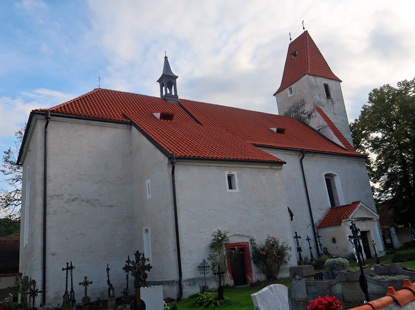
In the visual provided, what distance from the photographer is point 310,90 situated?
83.2 feet

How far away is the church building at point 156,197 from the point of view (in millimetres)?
12555

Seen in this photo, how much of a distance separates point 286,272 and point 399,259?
575cm

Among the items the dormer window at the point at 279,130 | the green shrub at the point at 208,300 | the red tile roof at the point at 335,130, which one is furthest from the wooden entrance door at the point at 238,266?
the red tile roof at the point at 335,130

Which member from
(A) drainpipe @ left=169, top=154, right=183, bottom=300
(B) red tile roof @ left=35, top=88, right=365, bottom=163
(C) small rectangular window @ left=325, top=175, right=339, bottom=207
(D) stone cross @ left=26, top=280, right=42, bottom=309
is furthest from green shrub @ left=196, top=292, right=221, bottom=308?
(C) small rectangular window @ left=325, top=175, right=339, bottom=207

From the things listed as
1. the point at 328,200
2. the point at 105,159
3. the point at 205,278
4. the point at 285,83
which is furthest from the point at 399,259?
the point at 285,83

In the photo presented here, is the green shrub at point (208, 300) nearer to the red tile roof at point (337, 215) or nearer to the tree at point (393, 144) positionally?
the red tile roof at point (337, 215)

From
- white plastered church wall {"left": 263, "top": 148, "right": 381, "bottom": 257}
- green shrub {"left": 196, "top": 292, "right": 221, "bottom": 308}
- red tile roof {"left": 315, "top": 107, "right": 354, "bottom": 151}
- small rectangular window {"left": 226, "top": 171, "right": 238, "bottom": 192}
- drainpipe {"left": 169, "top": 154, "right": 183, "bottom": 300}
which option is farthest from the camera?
red tile roof {"left": 315, "top": 107, "right": 354, "bottom": 151}

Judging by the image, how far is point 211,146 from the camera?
1448cm

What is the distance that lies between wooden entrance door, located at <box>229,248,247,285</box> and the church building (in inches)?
2.1

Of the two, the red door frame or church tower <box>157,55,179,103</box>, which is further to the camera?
church tower <box>157,55,179,103</box>

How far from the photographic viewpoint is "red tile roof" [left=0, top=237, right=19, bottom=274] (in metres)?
20.3

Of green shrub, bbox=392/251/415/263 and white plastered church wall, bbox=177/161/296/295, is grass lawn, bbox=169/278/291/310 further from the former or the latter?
green shrub, bbox=392/251/415/263

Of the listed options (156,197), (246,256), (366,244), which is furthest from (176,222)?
(366,244)

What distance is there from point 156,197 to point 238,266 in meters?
4.08
